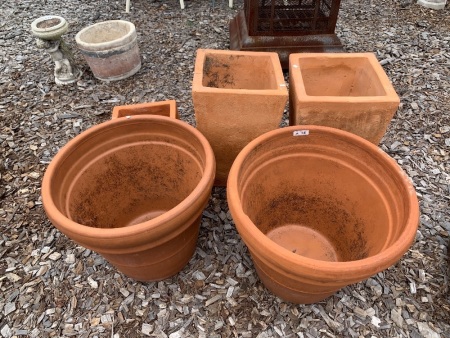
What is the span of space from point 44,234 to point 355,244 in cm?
200

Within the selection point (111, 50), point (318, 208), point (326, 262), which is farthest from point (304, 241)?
point (111, 50)

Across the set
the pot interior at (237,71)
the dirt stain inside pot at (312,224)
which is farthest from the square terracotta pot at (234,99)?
the dirt stain inside pot at (312,224)

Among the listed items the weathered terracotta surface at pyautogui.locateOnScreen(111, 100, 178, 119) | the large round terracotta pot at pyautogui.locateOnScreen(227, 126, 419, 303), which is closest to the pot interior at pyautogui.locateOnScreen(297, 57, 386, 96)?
the large round terracotta pot at pyautogui.locateOnScreen(227, 126, 419, 303)

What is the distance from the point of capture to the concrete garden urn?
123 inches

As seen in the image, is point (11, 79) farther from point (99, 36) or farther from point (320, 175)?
point (320, 175)

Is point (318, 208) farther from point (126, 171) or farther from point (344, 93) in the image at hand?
point (126, 171)

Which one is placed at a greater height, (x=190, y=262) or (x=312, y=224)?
(x=312, y=224)

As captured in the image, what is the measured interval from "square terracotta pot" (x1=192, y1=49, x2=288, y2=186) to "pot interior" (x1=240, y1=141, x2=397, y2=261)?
27cm

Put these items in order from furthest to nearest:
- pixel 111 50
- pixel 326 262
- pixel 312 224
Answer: pixel 111 50 → pixel 312 224 → pixel 326 262

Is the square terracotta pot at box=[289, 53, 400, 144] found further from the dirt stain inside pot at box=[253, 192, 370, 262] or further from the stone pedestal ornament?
the stone pedestal ornament

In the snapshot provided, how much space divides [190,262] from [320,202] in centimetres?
89

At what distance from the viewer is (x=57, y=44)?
10.5ft

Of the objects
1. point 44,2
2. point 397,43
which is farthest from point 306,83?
point 44,2

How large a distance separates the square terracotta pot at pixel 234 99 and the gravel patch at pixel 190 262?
515 millimetres
